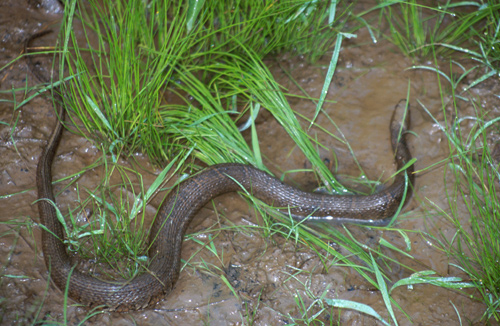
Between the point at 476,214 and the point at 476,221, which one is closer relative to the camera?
the point at 476,221

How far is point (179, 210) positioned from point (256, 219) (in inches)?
28.7

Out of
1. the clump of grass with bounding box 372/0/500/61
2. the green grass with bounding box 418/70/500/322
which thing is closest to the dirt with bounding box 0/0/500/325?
the green grass with bounding box 418/70/500/322

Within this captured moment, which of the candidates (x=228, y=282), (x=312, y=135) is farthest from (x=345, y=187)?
(x=228, y=282)

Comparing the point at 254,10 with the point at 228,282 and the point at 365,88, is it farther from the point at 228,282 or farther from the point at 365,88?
the point at 228,282

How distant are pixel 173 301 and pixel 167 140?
1.49 metres

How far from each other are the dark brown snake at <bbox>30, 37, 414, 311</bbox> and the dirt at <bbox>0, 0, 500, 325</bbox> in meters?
0.12

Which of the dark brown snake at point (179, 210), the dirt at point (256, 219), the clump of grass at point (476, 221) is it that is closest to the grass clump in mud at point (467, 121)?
the clump of grass at point (476, 221)

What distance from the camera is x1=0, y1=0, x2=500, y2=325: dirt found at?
3.83 metres

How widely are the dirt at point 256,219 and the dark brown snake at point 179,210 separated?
12cm

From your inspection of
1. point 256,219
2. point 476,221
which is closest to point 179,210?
point 256,219

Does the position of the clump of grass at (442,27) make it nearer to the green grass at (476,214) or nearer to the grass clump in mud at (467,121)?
the grass clump in mud at (467,121)

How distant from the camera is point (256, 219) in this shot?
448cm

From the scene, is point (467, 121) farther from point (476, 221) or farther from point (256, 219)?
point (256, 219)

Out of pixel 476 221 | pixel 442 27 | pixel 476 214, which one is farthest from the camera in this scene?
pixel 442 27
